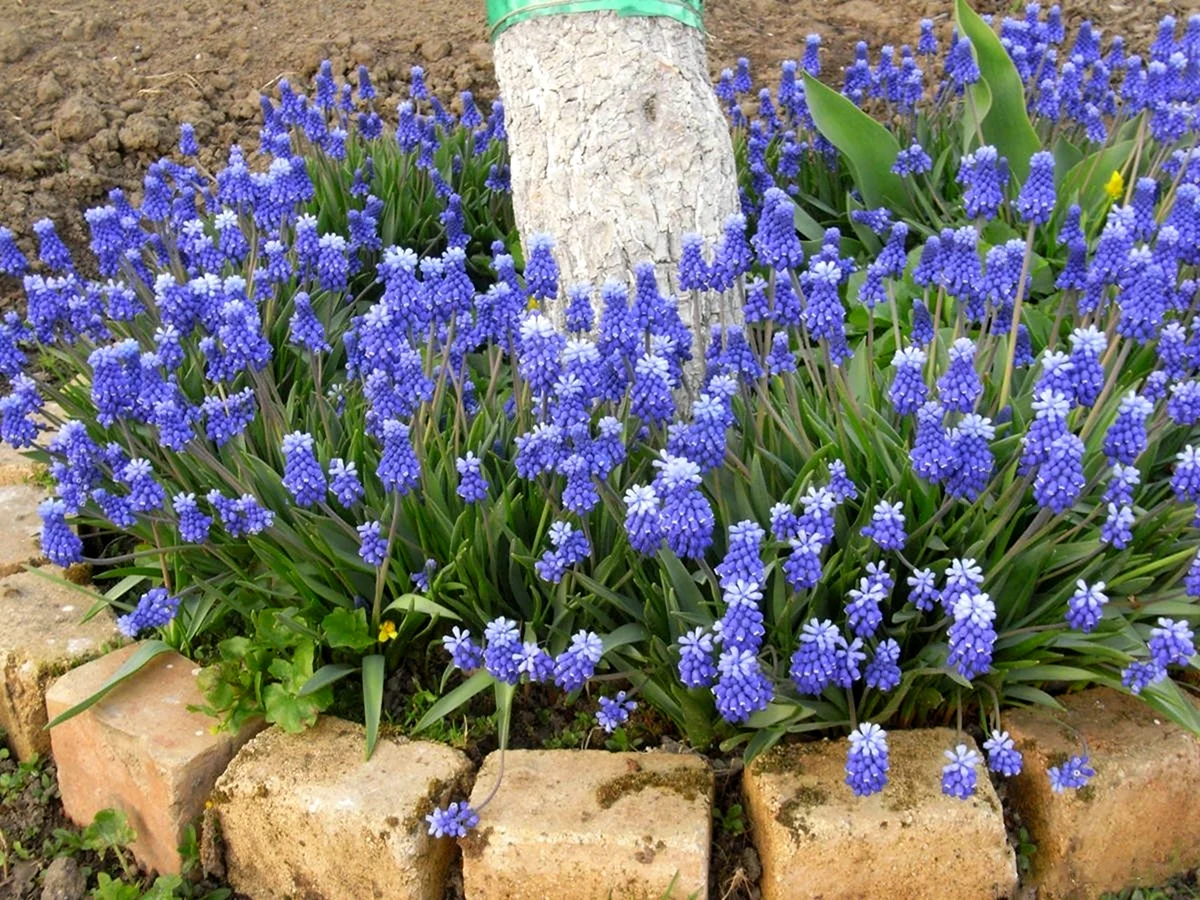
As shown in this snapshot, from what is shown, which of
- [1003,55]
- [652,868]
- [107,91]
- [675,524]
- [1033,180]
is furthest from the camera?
[107,91]

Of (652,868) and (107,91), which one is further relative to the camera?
(107,91)

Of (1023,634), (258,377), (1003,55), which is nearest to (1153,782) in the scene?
(1023,634)

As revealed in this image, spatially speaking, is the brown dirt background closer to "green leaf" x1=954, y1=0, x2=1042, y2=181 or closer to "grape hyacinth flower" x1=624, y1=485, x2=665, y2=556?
"green leaf" x1=954, y1=0, x2=1042, y2=181

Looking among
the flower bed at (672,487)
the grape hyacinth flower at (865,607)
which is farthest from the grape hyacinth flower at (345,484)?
the grape hyacinth flower at (865,607)

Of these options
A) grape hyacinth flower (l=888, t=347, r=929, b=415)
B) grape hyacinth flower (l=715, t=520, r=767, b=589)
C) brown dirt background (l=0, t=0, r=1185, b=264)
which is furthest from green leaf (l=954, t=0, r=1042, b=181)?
grape hyacinth flower (l=715, t=520, r=767, b=589)

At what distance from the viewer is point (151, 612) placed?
2900mm

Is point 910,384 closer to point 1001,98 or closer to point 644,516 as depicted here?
point 644,516

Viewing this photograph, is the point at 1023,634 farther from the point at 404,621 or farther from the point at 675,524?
the point at 404,621

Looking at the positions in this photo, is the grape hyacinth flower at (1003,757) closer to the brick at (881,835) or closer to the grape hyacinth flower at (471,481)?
the brick at (881,835)

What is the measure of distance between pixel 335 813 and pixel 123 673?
2.36 ft

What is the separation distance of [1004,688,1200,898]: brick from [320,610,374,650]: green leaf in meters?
1.48

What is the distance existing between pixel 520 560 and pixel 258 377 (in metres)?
0.86

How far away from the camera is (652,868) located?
242 cm

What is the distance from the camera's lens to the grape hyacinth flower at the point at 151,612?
290cm
